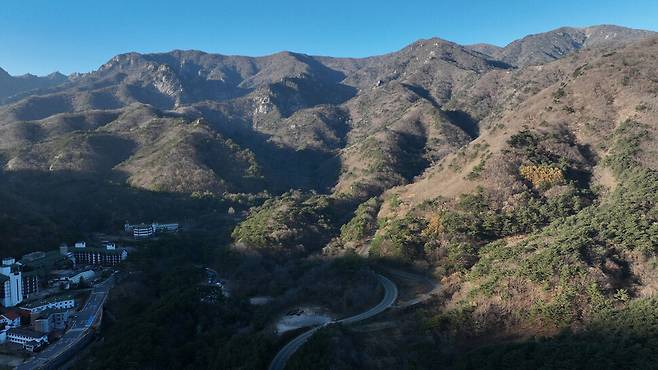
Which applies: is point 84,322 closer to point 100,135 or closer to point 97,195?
point 97,195

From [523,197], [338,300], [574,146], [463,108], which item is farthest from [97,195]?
[463,108]

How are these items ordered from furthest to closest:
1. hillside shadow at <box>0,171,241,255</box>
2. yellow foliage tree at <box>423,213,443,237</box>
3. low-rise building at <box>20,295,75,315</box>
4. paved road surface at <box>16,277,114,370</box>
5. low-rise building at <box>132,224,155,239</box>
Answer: low-rise building at <box>132,224,155,239</box>
hillside shadow at <box>0,171,241,255</box>
yellow foliage tree at <box>423,213,443,237</box>
low-rise building at <box>20,295,75,315</box>
paved road surface at <box>16,277,114,370</box>

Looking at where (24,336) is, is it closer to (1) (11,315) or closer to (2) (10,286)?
(1) (11,315)

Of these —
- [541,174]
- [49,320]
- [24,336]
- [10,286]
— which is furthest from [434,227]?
[10,286]

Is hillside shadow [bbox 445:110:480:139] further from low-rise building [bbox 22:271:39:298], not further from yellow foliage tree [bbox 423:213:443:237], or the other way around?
low-rise building [bbox 22:271:39:298]

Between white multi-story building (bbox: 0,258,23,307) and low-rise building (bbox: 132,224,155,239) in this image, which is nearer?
white multi-story building (bbox: 0,258,23,307)

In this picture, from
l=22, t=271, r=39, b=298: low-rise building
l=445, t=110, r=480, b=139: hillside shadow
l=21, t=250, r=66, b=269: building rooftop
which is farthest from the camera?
l=445, t=110, r=480, b=139: hillside shadow

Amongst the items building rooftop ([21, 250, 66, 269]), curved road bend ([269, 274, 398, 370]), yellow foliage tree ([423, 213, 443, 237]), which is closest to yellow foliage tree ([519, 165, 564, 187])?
yellow foliage tree ([423, 213, 443, 237])
